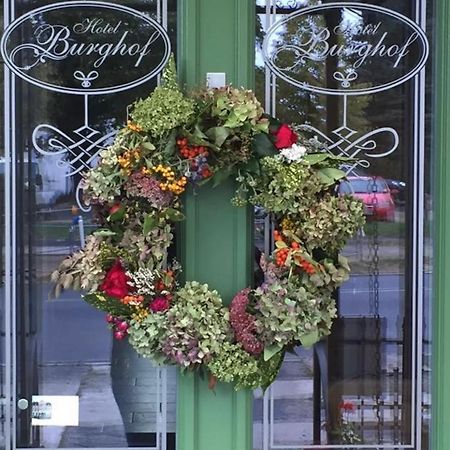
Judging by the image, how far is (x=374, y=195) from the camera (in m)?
2.77

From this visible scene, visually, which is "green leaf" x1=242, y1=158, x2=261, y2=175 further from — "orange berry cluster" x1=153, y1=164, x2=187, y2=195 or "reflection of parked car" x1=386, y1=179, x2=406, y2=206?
"reflection of parked car" x1=386, y1=179, x2=406, y2=206

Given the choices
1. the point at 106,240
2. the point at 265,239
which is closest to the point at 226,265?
the point at 265,239

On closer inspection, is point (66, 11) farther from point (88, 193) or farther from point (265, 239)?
point (265, 239)

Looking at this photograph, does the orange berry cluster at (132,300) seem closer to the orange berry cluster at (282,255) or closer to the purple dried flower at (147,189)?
the purple dried flower at (147,189)

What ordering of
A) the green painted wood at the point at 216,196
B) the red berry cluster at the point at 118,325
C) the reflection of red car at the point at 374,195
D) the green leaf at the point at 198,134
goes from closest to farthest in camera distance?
1. the green leaf at the point at 198,134
2. the red berry cluster at the point at 118,325
3. the green painted wood at the point at 216,196
4. the reflection of red car at the point at 374,195

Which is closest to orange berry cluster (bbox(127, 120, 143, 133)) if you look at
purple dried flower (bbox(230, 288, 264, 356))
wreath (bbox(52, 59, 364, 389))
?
wreath (bbox(52, 59, 364, 389))

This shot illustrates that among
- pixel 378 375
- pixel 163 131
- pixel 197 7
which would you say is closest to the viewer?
pixel 163 131

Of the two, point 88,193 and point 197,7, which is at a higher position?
point 197,7

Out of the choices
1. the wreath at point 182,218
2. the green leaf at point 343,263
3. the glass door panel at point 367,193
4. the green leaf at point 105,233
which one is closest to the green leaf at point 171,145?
the wreath at point 182,218

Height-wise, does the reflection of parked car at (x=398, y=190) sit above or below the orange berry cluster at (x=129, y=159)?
below

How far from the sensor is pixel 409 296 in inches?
109

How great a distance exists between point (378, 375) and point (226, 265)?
2.15 ft

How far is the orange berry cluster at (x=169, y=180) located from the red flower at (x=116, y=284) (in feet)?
0.91

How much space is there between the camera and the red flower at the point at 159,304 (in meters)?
2.47
